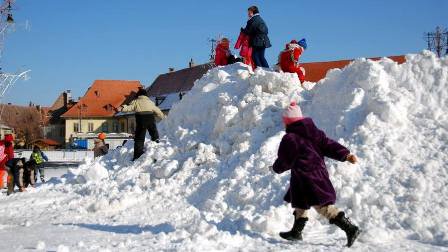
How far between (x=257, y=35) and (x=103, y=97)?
52.2m

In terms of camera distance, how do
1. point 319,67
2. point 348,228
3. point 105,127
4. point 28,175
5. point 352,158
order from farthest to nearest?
point 105,127 < point 319,67 < point 28,175 < point 352,158 < point 348,228

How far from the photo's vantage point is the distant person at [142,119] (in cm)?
828

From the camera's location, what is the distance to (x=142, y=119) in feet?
27.8

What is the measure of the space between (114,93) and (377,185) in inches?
2214

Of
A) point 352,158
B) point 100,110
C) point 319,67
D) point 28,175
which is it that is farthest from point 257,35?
point 100,110

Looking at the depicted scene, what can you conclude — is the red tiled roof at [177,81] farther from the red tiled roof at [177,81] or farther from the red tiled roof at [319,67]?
the red tiled roof at [319,67]

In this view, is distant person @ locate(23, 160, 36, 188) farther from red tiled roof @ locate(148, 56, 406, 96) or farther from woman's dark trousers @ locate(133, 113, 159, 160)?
red tiled roof @ locate(148, 56, 406, 96)

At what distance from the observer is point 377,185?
4969mm

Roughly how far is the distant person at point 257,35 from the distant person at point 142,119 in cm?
247

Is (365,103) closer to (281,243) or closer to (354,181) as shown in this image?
(354,181)

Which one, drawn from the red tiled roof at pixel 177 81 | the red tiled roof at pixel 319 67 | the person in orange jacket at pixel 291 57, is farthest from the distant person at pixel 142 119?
the red tiled roof at pixel 177 81

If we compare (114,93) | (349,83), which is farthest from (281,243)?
(114,93)

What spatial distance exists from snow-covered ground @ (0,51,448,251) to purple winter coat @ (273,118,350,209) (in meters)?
0.43

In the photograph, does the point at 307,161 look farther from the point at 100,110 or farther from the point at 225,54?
the point at 100,110
